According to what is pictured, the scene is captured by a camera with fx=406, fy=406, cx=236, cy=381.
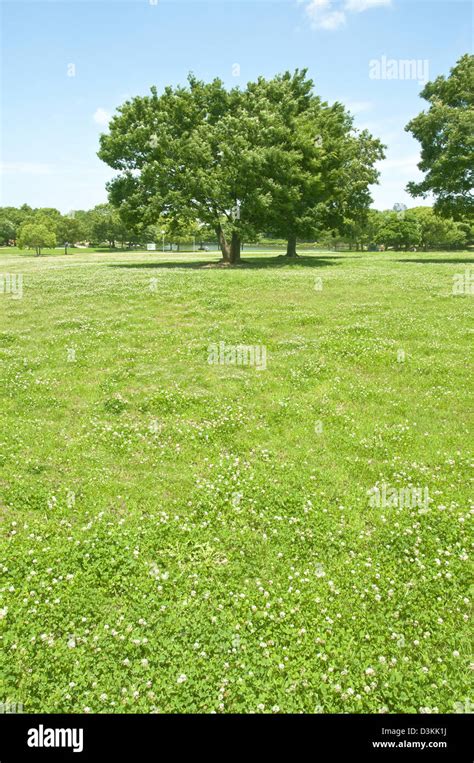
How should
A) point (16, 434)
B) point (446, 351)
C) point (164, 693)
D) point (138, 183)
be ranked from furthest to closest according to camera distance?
point (138, 183), point (446, 351), point (16, 434), point (164, 693)

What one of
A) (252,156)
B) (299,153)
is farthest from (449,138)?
(252,156)

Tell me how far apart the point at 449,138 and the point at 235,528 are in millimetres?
58019

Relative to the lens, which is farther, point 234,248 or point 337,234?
point 337,234

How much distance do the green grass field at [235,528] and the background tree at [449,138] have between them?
143ft

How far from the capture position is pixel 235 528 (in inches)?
331

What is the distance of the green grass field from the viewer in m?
5.71

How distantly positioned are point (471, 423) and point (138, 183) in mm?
46657

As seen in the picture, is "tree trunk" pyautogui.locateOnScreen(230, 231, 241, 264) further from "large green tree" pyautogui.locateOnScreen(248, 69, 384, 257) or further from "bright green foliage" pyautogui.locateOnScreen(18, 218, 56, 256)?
"bright green foliage" pyautogui.locateOnScreen(18, 218, 56, 256)

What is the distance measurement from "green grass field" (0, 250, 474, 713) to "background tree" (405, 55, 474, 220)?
143 feet

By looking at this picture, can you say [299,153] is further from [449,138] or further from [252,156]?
[449,138]

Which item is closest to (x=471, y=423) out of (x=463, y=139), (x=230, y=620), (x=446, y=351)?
(x=446, y=351)

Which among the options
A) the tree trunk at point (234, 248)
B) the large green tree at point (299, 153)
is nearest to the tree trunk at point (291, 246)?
the large green tree at point (299, 153)

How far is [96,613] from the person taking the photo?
6.58 m
